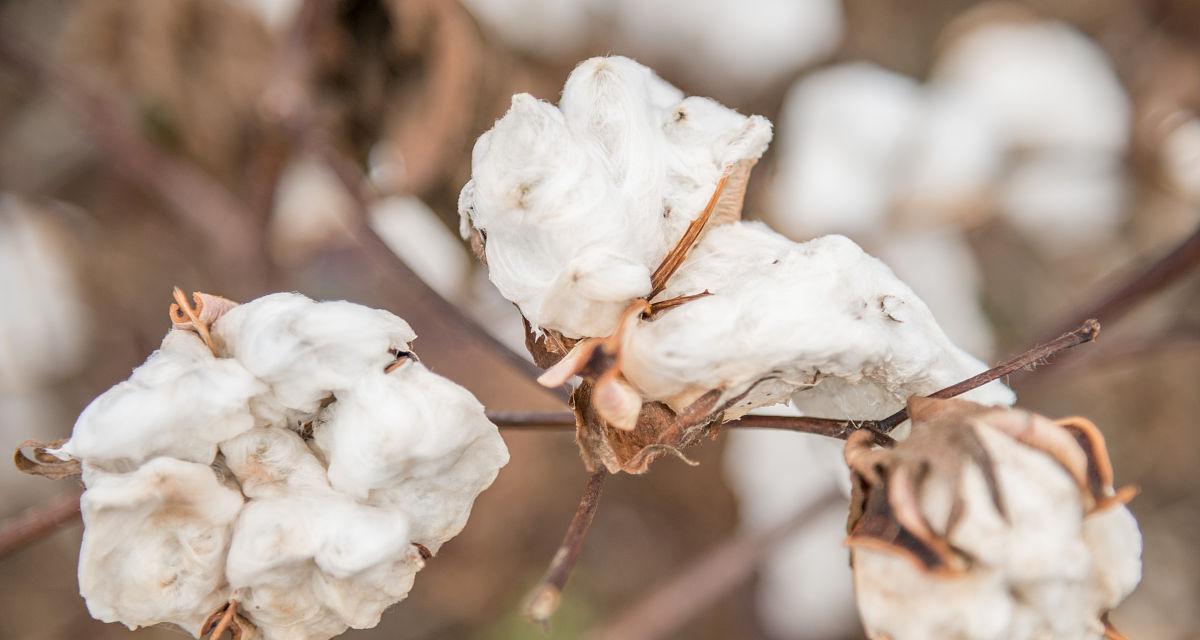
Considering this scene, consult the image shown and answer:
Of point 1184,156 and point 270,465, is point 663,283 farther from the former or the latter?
point 1184,156

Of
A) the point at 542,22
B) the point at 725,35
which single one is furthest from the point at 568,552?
the point at 725,35

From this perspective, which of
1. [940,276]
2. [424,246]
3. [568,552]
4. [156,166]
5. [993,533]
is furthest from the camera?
[940,276]

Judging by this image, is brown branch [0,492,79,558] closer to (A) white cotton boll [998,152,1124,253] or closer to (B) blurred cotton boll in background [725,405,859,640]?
(B) blurred cotton boll in background [725,405,859,640]

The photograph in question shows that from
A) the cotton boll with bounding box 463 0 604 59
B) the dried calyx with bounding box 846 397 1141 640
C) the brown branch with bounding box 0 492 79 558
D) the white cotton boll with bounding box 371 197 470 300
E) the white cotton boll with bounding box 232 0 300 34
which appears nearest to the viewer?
the dried calyx with bounding box 846 397 1141 640

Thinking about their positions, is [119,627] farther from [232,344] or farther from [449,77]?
[232,344]

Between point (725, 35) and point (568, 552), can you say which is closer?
point (568, 552)

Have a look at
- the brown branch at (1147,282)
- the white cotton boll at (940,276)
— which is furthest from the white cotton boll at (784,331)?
the white cotton boll at (940,276)

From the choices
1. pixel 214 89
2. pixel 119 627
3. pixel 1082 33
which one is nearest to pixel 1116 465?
pixel 1082 33

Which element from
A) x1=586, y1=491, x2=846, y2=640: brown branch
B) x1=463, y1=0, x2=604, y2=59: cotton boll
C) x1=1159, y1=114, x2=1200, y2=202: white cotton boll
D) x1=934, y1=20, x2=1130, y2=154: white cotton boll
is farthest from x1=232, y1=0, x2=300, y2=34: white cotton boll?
x1=1159, y1=114, x2=1200, y2=202: white cotton boll
